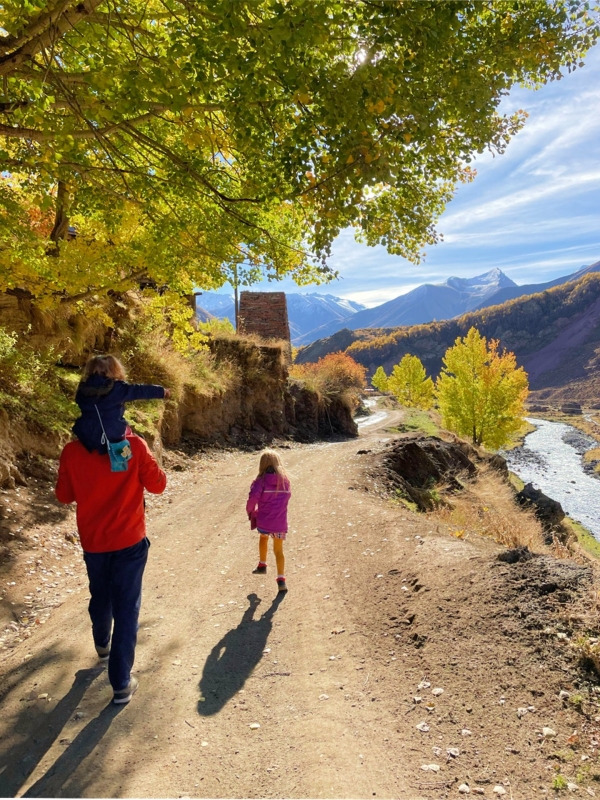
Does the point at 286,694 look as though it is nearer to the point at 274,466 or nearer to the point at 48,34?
the point at 274,466

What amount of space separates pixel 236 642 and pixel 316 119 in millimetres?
4315

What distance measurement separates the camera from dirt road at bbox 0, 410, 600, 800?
2.57m

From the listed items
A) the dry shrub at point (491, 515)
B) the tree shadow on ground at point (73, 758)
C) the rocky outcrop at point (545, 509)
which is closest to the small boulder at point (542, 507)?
the rocky outcrop at point (545, 509)

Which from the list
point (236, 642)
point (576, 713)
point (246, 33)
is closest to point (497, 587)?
point (576, 713)

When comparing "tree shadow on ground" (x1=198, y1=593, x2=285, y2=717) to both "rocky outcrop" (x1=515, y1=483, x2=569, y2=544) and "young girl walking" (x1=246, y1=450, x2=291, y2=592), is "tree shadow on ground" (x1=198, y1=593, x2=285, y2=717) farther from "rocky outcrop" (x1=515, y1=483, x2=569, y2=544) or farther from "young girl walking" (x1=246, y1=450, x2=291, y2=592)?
"rocky outcrop" (x1=515, y1=483, x2=569, y2=544)

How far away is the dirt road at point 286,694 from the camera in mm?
2566

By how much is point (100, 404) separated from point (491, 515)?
350 inches

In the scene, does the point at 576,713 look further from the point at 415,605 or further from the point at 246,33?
the point at 246,33

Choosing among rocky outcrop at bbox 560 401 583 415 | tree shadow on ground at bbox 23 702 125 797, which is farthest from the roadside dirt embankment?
rocky outcrop at bbox 560 401 583 415

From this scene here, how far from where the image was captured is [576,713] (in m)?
2.81

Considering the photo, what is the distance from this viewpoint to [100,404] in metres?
3.13

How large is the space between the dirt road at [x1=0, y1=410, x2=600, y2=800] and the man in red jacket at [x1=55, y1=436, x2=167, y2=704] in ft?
1.17

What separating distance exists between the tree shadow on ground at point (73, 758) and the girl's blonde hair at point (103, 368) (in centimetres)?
227

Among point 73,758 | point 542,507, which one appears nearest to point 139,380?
point 73,758
